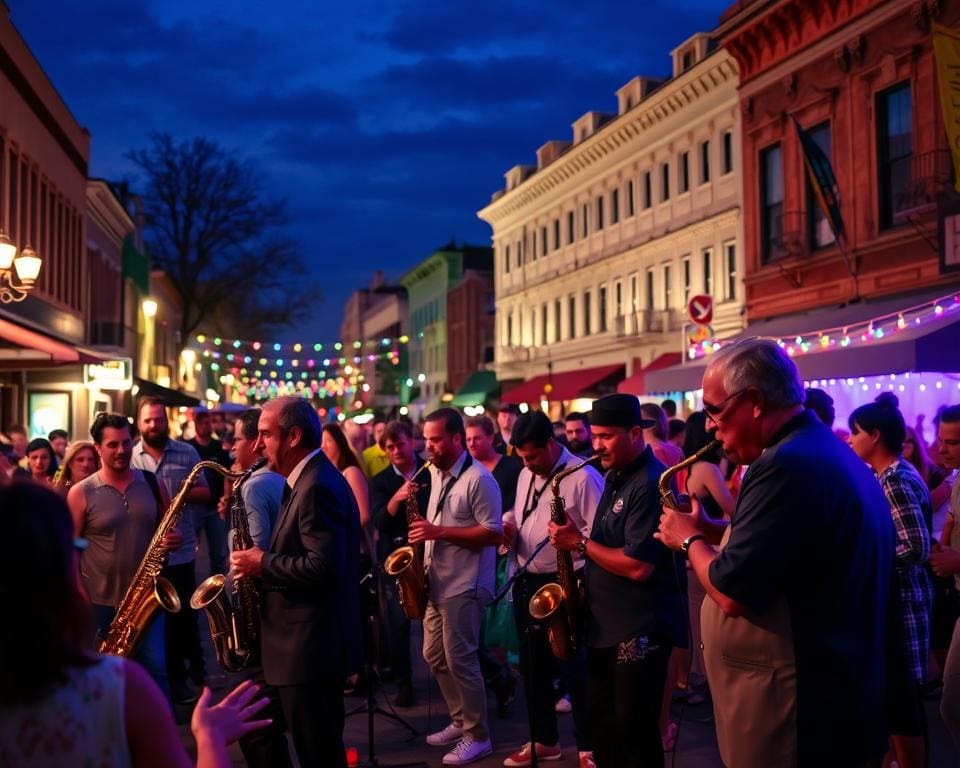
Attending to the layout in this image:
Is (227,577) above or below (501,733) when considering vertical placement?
above

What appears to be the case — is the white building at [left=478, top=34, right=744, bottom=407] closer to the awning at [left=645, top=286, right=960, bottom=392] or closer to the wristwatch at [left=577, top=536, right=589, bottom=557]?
the awning at [left=645, top=286, right=960, bottom=392]

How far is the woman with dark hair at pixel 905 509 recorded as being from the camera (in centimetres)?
606

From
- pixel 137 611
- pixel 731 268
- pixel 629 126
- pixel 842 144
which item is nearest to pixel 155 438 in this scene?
pixel 137 611

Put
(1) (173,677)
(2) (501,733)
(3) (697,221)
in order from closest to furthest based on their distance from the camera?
(2) (501,733) < (1) (173,677) < (3) (697,221)

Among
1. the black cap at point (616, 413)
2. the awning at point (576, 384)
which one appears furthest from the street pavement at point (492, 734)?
the awning at point (576, 384)

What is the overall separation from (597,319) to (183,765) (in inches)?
1664

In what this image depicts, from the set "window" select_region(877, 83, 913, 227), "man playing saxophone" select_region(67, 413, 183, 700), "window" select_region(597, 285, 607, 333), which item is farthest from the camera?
"window" select_region(597, 285, 607, 333)

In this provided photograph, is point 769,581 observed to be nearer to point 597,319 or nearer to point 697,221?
point 697,221

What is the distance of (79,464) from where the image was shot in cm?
932

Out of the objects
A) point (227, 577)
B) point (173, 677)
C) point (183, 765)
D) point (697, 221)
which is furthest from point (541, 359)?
point (183, 765)

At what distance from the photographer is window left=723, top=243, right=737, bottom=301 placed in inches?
1302

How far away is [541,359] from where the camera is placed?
2002 inches

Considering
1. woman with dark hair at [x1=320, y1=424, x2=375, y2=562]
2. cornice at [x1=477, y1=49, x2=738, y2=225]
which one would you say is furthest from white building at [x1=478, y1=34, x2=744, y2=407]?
woman with dark hair at [x1=320, y1=424, x2=375, y2=562]

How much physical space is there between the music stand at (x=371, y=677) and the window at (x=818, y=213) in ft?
56.6
